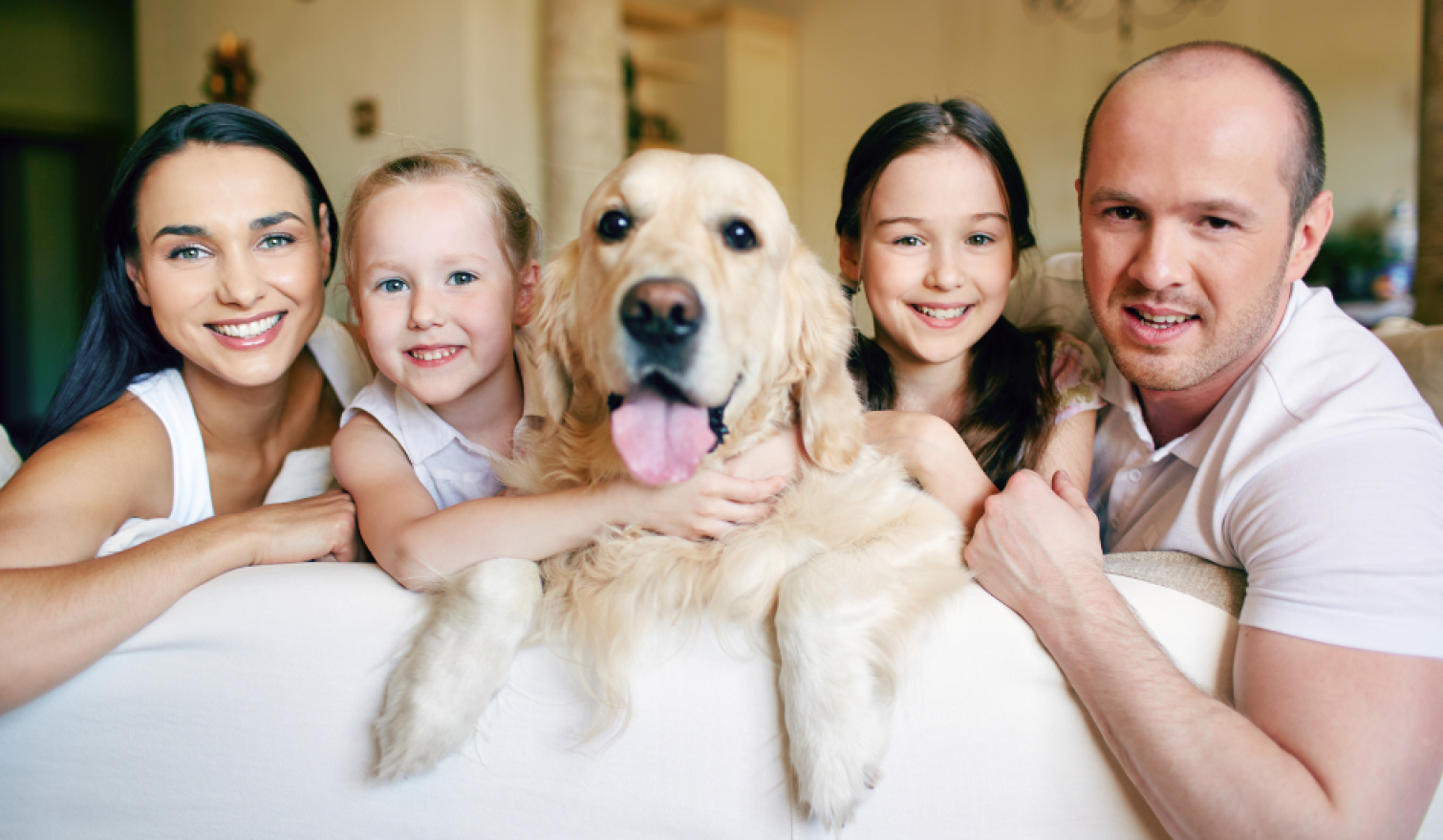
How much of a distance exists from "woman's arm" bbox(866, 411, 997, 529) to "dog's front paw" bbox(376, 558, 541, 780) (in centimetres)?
73

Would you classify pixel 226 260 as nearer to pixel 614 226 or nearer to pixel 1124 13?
pixel 614 226

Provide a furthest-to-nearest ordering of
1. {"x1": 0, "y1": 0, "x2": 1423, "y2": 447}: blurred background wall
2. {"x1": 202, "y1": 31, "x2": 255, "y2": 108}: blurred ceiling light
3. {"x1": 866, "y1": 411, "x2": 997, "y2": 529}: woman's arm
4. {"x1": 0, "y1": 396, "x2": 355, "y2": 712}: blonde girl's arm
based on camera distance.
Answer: {"x1": 202, "y1": 31, "x2": 255, "y2": 108}: blurred ceiling light, {"x1": 0, "y1": 0, "x2": 1423, "y2": 447}: blurred background wall, {"x1": 866, "y1": 411, "x2": 997, "y2": 529}: woman's arm, {"x1": 0, "y1": 396, "x2": 355, "y2": 712}: blonde girl's arm

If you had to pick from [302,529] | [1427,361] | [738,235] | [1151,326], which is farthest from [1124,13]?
[302,529]

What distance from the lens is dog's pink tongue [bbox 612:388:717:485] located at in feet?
3.89

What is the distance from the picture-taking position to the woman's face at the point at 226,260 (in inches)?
64.6

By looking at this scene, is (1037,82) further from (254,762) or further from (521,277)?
(254,762)

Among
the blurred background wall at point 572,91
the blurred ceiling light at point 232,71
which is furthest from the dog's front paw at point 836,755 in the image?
the blurred ceiling light at point 232,71

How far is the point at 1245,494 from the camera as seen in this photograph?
1.27 m

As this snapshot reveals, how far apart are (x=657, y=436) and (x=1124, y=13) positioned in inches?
243

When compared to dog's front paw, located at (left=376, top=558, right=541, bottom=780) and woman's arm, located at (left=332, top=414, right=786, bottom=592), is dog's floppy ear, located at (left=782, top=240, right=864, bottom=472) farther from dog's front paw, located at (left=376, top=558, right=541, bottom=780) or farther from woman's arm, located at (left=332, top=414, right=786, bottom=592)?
dog's front paw, located at (left=376, top=558, right=541, bottom=780)

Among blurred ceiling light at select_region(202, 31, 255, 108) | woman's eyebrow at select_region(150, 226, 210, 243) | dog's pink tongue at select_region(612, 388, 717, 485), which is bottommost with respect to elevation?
dog's pink tongue at select_region(612, 388, 717, 485)

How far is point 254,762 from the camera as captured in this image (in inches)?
49.4

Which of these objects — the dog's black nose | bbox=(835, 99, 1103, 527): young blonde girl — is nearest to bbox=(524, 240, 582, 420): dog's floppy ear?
the dog's black nose

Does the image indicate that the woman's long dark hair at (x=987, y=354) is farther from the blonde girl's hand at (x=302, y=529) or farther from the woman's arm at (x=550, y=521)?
the blonde girl's hand at (x=302, y=529)
